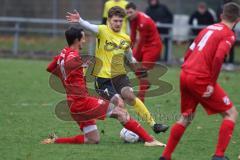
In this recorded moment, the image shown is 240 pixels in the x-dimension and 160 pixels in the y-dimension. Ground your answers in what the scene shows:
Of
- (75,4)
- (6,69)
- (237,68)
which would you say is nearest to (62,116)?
(6,69)

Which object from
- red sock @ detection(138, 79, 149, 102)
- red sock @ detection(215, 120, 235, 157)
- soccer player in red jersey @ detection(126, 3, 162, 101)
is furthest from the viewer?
soccer player in red jersey @ detection(126, 3, 162, 101)

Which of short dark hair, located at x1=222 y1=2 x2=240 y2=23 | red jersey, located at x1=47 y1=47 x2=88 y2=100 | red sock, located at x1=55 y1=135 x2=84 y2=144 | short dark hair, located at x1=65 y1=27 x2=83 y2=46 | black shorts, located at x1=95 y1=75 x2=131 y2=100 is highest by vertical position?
short dark hair, located at x1=222 y1=2 x2=240 y2=23

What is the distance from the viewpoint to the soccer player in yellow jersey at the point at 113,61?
9.60 metres

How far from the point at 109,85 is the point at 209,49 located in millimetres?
2195

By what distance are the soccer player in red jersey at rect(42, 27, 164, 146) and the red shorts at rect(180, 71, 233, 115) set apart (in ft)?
3.90

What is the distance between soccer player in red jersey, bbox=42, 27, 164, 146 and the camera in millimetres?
8922

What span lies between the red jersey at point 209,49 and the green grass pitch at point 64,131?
3.42 ft

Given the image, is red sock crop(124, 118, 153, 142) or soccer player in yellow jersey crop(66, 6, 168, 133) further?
soccer player in yellow jersey crop(66, 6, 168, 133)

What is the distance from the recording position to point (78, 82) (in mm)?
9031

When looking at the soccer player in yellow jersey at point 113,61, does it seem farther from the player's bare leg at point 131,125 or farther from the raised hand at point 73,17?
the player's bare leg at point 131,125

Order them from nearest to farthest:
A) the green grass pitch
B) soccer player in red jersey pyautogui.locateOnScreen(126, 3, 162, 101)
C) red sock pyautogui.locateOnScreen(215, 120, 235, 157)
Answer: red sock pyautogui.locateOnScreen(215, 120, 235, 157), the green grass pitch, soccer player in red jersey pyautogui.locateOnScreen(126, 3, 162, 101)

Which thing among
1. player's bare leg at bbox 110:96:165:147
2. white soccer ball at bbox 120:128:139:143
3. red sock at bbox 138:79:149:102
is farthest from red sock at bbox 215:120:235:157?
red sock at bbox 138:79:149:102

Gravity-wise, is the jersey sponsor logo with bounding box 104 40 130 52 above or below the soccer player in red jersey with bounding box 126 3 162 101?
above

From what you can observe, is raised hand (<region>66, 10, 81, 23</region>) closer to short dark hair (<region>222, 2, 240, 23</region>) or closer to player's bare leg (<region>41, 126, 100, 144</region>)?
player's bare leg (<region>41, 126, 100, 144</region>)
